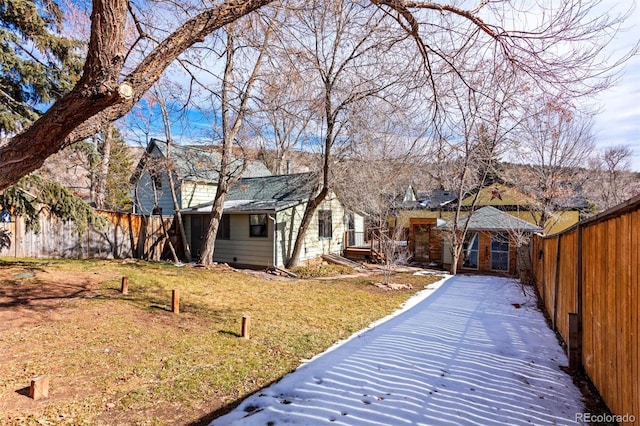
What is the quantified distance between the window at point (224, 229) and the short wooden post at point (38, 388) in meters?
11.7

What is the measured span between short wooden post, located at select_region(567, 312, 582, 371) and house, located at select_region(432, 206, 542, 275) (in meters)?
9.86

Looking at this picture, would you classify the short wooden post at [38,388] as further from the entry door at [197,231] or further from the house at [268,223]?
the entry door at [197,231]

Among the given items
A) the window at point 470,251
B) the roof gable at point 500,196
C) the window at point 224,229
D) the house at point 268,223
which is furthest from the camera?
the roof gable at point 500,196

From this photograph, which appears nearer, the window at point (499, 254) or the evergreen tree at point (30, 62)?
the evergreen tree at point (30, 62)

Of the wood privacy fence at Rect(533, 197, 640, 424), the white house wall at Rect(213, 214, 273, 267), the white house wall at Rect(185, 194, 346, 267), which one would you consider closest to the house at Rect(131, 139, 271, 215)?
the white house wall at Rect(185, 194, 346, 267)

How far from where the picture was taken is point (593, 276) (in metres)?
3.51

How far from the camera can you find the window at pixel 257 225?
45.8 feet

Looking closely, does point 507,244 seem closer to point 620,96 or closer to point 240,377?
point 620,96

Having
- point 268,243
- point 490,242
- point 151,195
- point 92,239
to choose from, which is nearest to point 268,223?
point 268,243

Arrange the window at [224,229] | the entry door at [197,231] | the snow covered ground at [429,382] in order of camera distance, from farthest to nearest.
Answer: the entry door at [197,231] → the window at [224,229] → the snow covered ground at [429,382]

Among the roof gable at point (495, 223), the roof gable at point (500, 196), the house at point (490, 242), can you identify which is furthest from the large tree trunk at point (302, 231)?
the roof gable at point (500, 196)

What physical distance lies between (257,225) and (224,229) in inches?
73.3

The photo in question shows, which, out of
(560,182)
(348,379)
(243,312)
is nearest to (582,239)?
(348,379)

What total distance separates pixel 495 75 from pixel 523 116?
67 cm
